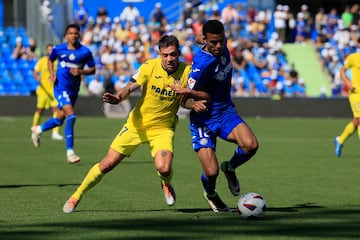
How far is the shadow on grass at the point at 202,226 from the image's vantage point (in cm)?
891

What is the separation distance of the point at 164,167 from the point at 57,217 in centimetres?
131

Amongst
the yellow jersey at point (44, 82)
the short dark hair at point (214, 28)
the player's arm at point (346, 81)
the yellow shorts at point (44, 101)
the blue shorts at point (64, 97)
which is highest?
the short dark hair at point (214, 28)

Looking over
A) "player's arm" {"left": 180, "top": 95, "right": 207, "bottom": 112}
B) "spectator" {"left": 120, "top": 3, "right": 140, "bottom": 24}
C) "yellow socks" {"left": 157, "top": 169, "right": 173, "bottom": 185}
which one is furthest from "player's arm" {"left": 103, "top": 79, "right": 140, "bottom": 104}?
"spectator" {"left": 120, "top": 3, "right": 140, "bottom": 24}

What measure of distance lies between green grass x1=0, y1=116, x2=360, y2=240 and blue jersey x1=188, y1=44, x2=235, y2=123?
1.15m

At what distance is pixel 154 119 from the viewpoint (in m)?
10.8

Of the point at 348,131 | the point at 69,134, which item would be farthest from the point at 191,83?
the point at 348,131

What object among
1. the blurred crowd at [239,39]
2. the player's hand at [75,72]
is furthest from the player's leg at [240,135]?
the blurred crowd at [239,39]

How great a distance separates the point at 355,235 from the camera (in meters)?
8.86

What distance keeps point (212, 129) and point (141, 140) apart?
82cm

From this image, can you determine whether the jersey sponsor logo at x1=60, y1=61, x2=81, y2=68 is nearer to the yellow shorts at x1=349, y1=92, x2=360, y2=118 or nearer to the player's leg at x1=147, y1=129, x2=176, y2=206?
the yellow shorts at x1=349, y1=92, x2=360, y2=118

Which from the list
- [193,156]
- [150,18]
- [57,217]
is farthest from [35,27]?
[57,217]

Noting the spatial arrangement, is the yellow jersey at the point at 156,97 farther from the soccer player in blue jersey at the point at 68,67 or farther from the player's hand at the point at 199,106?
the soccer player in blue jersey at the point at 68,67

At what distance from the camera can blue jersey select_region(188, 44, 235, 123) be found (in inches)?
410

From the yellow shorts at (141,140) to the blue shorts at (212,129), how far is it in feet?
0.95
